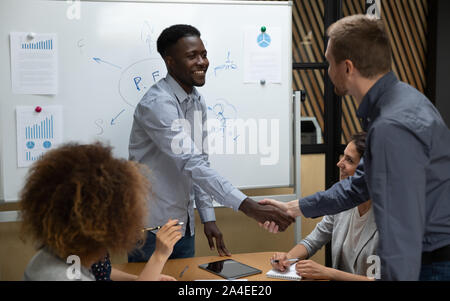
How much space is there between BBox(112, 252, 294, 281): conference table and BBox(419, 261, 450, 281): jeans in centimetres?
59

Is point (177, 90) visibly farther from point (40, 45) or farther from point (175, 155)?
point (40, 45)

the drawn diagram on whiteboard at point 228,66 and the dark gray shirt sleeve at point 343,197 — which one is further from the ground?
the drawn diagram on whiteboard at point 228,66

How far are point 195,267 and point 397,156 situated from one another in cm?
104

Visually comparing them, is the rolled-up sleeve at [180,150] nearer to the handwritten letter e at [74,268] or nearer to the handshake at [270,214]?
the handshake at [270,214]

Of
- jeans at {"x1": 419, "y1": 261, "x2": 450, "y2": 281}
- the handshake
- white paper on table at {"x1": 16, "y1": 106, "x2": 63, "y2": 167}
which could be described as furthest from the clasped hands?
white paper on table at {"x1": 16, "y1": 106, "x2": 63, "y2": 167}

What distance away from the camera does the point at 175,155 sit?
6.96 ft

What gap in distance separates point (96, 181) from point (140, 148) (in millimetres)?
1201

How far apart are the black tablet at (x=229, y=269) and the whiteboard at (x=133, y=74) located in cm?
97

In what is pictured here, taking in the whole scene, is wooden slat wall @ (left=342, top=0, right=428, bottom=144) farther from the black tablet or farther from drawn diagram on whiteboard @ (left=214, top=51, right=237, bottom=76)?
the black tablet

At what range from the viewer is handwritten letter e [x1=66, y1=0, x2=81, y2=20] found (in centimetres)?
250

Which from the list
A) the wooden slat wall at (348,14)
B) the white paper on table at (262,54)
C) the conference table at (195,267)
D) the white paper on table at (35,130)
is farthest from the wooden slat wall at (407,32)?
the white paper on table at (35,130)

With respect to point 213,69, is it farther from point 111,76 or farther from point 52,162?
point 52,162

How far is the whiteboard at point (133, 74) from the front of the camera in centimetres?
248
